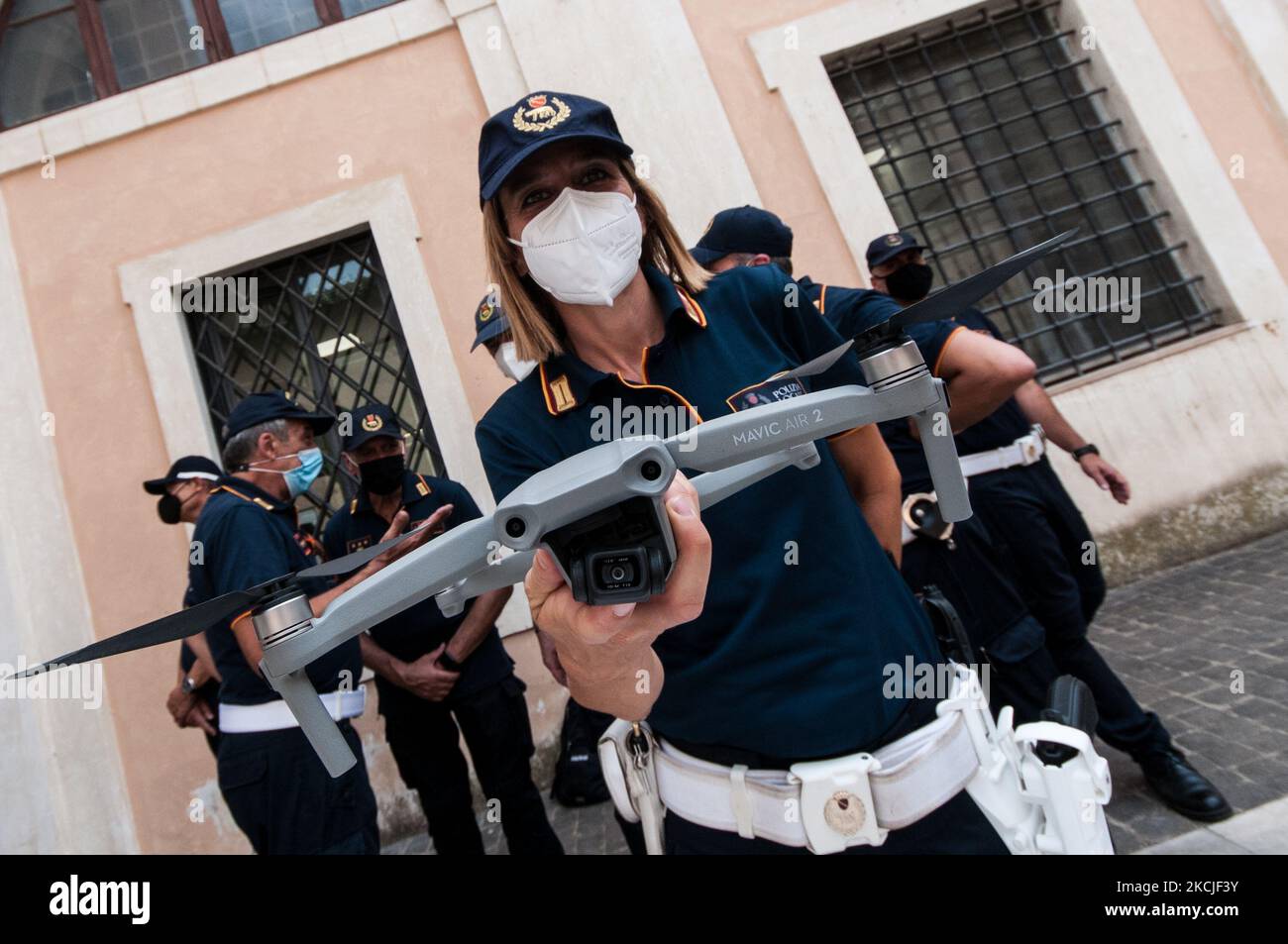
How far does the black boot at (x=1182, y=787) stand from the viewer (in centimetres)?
273

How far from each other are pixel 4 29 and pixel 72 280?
2157 millimetres

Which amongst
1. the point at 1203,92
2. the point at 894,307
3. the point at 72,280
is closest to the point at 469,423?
the point at 72,280

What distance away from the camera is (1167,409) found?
5480 mm

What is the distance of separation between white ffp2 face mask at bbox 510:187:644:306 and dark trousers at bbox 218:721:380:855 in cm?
193

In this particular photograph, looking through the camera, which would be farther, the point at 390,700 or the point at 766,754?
the point at 390,700

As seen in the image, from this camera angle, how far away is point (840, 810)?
1210mm

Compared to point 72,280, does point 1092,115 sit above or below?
below

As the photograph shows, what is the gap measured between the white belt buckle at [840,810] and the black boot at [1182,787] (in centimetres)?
225

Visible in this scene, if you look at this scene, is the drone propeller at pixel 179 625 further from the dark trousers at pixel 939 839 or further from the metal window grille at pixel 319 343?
the metal window grille at pixel 319 343

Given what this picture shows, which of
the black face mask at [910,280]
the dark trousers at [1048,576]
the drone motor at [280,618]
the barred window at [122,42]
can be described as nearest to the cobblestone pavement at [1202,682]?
the dark trousers at [1048,576]

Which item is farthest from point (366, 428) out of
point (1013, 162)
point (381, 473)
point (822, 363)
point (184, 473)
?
point (1013, 162)

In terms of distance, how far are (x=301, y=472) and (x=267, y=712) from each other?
98 cm

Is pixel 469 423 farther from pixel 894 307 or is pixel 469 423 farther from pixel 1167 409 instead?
pixel 1167 409

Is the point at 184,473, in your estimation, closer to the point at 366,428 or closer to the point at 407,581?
the point at 366,428
